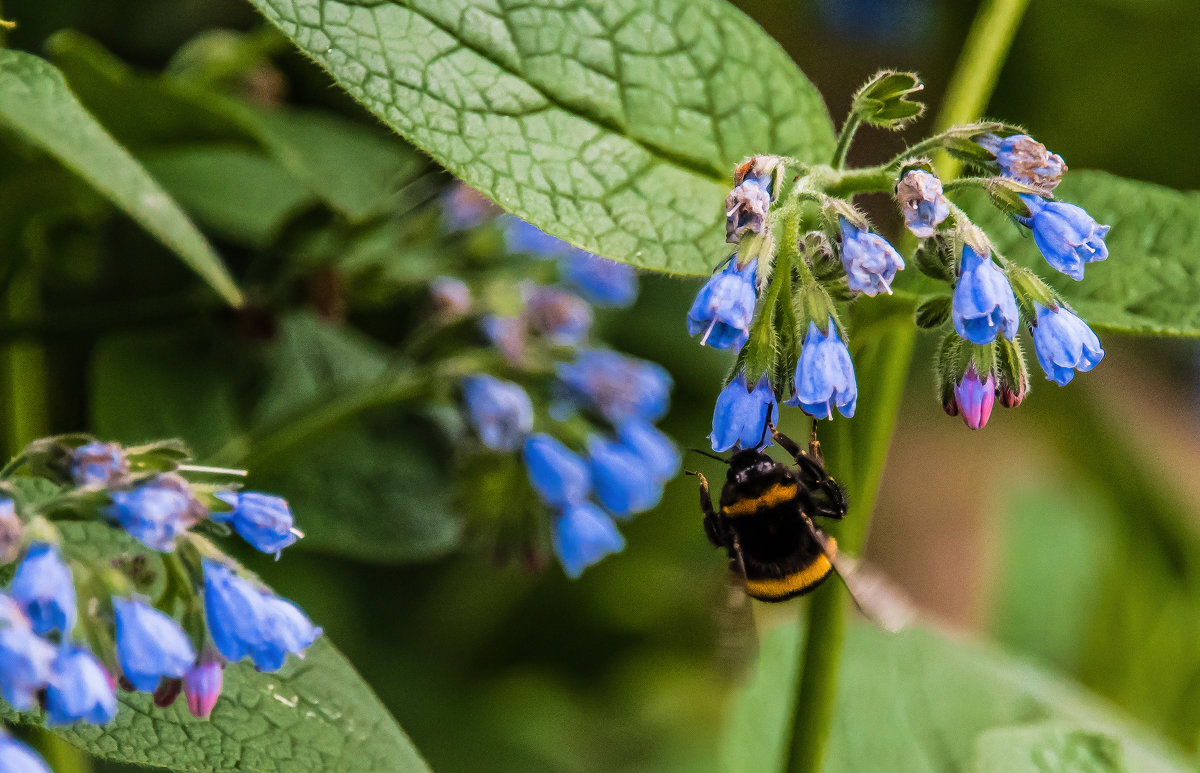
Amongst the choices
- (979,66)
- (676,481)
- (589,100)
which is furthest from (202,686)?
(676,481)

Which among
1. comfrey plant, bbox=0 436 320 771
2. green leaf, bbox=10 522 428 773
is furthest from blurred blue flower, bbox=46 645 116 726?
green leaf, bbox=10 522 428 773

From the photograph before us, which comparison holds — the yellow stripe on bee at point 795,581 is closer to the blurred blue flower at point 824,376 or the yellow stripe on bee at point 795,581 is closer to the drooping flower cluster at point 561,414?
the drooping flower cluster at point 561,414

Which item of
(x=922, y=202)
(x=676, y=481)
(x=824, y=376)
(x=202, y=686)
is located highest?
(x=922, y=202)

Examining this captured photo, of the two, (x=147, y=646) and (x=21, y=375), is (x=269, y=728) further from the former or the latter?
(x=21, y=375)

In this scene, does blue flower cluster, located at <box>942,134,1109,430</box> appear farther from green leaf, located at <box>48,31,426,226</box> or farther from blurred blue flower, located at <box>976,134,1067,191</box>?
green leaf, located at <box>48,31,426,226</box>

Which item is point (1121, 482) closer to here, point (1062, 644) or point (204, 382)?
point (1062, 644)

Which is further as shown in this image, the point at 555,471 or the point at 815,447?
the point at 555,471

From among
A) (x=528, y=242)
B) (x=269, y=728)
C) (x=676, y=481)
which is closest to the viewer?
(x=269, y=728)
